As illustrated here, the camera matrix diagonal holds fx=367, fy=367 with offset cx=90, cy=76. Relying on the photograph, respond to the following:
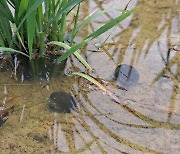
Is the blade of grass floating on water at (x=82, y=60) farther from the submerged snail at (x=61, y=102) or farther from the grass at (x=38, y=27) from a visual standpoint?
the submerged snail at (x=61, y=102)

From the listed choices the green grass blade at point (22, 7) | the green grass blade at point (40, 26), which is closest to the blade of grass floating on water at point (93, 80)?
the green grass blade at point (40, 26)

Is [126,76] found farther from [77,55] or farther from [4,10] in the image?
[4,10]

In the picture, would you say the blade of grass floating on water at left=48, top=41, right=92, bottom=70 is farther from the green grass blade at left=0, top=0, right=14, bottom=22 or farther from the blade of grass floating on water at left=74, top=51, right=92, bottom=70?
the green grass blade at left=0, top=0, right=14, bottom=22

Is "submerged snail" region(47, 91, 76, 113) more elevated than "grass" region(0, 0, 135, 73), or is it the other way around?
"grass" region(0, 0, 135, 73)

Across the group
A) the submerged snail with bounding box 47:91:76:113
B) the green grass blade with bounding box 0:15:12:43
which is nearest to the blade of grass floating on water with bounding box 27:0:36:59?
the green grass blade with bounding box 0:15:12:43

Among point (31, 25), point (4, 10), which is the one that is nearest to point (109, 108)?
point (31, 25)
